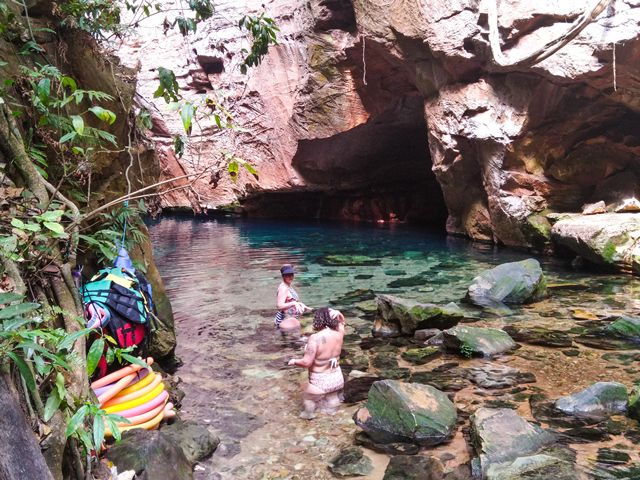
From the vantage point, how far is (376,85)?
17.5 m

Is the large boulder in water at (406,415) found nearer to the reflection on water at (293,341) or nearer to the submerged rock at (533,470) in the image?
the reflection on water at (293,341)

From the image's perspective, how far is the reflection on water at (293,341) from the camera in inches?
143

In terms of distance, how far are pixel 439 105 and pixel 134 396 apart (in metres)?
13.1

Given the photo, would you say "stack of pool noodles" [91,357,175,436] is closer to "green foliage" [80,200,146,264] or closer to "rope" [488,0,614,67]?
"green foliage" [80,200,146,264]

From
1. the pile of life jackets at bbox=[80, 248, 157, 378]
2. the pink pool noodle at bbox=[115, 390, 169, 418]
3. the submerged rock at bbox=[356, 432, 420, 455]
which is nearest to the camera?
the pile of life jackets at bbox=[80, 248, 157, 378]

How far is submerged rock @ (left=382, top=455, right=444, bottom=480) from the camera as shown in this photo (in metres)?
3.08

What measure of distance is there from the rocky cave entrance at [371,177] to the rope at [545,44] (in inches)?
255

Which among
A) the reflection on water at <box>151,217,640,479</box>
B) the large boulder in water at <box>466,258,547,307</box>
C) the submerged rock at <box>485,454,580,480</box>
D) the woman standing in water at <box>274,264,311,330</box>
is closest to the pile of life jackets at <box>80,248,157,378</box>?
the reflection on water at <box>151,217,640,479</box>

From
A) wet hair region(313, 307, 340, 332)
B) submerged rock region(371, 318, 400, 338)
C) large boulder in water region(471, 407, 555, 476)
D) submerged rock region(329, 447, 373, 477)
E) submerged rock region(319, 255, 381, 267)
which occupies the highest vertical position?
wet hair region(313, 307, 340, 332)

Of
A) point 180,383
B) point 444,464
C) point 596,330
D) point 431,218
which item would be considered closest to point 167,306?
point 180,383

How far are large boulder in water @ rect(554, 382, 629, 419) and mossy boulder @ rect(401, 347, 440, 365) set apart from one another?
156cm

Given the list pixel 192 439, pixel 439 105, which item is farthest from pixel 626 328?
pixel 439 105

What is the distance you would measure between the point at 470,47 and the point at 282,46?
9.41 m

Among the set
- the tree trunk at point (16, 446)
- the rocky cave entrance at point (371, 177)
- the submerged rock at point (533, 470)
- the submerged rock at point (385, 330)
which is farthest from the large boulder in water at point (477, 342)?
the rocky cave entrance at point (371, 177)
